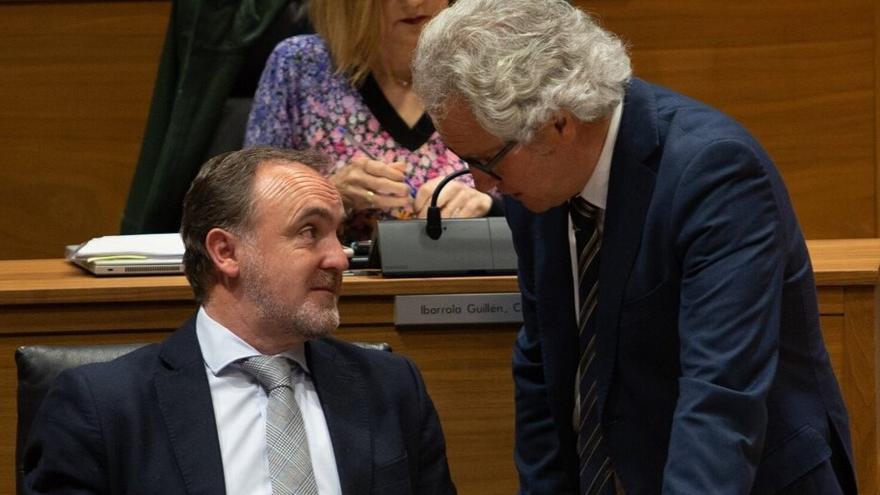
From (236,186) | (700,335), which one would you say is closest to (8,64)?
(236,186)

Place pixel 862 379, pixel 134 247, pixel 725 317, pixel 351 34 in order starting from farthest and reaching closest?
pixel 351 34 → pixel 134 247 → pixel 862 379 → pixel 725 317

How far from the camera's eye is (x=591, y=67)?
1886mm

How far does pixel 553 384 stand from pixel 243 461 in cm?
47

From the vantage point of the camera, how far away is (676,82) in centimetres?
396

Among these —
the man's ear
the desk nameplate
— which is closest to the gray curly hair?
the man's ear

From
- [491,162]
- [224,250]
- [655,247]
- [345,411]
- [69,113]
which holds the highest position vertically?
[491,162]

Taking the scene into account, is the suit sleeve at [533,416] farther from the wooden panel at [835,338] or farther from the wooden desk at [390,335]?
the wooden panel at [835,338]

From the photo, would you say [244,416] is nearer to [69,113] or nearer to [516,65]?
[516,65]

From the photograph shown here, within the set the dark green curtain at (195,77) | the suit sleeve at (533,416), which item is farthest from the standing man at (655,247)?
the dark green curtain at (195,77)

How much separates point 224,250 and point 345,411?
31 cm

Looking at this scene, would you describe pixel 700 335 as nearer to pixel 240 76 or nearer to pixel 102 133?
pixel 240 76

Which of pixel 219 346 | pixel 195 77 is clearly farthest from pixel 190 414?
pixel 195 77

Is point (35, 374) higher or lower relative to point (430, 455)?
higher

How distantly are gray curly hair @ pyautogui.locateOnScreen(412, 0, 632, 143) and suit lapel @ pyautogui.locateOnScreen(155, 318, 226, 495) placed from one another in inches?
22.4
